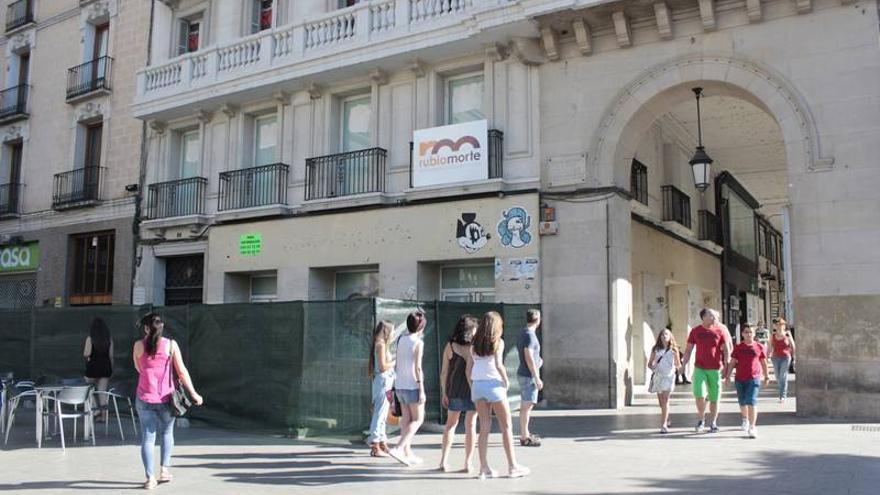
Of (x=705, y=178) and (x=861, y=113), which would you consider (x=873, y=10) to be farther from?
(x=705, y=178)

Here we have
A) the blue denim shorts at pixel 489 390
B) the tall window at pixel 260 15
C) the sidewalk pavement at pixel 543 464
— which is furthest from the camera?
the tall window at pixel 260 15

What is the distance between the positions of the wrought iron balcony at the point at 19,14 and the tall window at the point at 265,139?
11.2m

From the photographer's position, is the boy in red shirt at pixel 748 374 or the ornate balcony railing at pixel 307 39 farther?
the ornate balcony railing at pixel 307 39

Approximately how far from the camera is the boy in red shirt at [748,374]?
10.3 m

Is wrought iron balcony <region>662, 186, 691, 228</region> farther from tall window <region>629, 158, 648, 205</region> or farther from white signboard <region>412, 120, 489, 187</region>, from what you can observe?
white signboard <region>412, 120, 489, 187</region>

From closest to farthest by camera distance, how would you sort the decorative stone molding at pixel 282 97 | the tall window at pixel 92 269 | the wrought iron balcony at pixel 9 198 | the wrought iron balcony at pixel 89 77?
the decorative stone molding at pixel 282 97, the tall window at pixel 92 269, the wrought iron balcony at pixel 89 77, the wrought iron balcony at pixel 9 198

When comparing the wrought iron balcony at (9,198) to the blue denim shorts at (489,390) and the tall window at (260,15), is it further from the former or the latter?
the blue denim shorts at (489,390)

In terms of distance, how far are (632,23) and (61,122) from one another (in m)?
18.3

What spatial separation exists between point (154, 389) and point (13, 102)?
2234 centimetres

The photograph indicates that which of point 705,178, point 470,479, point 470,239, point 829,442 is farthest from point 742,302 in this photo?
point 470,479

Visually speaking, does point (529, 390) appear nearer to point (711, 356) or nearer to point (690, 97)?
point (711, 356)

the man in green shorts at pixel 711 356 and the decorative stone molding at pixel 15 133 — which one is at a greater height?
the decorative stone molding at pixel 15 133

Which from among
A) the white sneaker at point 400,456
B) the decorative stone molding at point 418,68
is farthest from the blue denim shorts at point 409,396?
the decorative stone molding at point 418,68

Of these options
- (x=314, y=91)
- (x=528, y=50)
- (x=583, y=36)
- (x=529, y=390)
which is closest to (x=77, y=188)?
(x=314, y=91)
